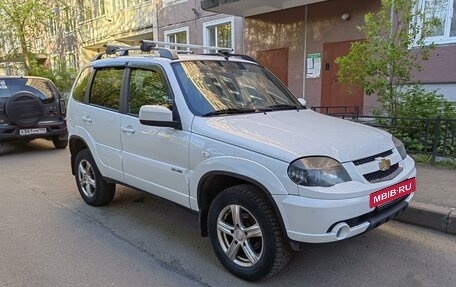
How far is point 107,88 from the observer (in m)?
4.43

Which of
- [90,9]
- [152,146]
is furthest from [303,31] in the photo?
[90,9]

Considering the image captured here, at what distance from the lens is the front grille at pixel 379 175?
275cm

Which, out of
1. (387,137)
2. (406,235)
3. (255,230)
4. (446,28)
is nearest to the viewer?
(255,230)

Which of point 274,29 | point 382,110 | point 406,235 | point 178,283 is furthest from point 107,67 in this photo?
point 274,29

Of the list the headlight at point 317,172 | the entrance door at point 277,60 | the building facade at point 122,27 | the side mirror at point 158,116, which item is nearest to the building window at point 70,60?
the building facade at point 122,27

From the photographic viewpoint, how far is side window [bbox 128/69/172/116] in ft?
12.0

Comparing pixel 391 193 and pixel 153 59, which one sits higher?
pixel 153 59

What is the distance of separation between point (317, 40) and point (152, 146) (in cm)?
865

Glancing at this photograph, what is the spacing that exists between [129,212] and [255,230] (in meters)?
2.29

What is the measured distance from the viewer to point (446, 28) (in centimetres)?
819

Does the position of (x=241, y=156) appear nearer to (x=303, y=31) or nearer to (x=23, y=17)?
(x=303, y=31)

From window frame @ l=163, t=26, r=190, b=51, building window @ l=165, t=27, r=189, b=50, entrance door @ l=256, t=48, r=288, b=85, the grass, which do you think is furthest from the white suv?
building window @ l=165, t=27, r=189, b=50

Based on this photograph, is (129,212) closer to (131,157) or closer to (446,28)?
(131,157)

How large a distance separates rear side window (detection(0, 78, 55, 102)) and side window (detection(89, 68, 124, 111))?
15.7 feet
